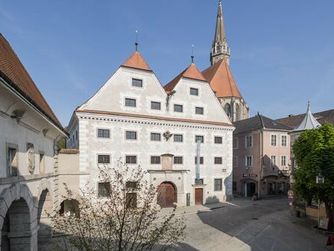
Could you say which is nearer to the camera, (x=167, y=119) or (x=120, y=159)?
(x=120, y=159)

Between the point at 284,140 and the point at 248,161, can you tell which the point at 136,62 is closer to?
the point at 248,161

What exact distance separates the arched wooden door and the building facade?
51.7 feet

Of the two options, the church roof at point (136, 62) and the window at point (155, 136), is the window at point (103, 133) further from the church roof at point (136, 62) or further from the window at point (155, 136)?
the church roof at point (136, 62)

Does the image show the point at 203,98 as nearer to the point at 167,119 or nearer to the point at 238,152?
the point at 167,119

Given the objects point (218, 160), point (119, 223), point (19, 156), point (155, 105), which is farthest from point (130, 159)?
point (119, 223)

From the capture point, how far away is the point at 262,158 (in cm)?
3638

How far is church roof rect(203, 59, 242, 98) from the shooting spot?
57034mm

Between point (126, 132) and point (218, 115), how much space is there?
11.3 m

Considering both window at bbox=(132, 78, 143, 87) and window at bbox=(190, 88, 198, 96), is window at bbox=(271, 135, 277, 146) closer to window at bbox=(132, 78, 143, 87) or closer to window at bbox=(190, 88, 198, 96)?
window at bbox=(190, 88, 198, 96)

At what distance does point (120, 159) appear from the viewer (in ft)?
87.0

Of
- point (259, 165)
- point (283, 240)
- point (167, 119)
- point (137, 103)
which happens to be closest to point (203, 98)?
point (167, 119)

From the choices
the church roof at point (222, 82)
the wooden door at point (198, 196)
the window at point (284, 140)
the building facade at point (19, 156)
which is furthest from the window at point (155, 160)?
the church roof at point (222, 82)

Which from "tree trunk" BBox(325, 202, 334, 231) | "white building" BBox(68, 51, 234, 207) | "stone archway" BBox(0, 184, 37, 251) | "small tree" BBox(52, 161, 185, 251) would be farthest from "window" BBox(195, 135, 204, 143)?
"stone archway" BBox(0, 184, 37, 251)

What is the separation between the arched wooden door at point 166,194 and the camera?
29.3m
